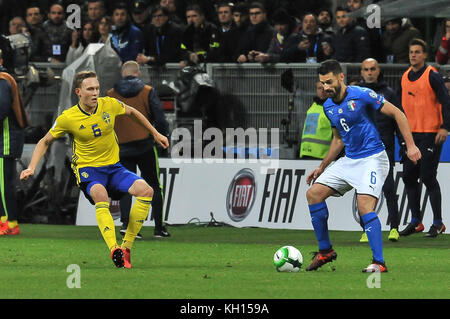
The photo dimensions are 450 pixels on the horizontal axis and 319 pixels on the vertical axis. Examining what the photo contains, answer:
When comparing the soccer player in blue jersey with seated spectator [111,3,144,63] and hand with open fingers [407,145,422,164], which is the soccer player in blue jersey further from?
seated spectator [111,3,144,63]

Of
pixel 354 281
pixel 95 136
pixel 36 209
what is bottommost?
pixel 36 209

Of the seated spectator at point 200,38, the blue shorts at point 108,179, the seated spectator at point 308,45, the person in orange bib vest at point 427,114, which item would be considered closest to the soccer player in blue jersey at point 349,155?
the blue shorts at point 108,179

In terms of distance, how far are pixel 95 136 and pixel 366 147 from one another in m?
2.90

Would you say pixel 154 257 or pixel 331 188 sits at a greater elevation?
pixel 331 188

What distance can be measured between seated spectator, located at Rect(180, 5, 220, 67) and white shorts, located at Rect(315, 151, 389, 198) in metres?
8.30

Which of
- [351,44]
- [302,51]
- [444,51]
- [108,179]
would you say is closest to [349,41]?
[351,44]

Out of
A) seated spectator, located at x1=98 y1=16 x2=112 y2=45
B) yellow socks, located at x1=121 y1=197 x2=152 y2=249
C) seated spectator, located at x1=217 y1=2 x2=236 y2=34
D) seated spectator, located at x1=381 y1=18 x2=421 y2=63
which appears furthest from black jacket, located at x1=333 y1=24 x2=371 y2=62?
yellow socks, located at x1=121 y1=197 x2=152 y2=249

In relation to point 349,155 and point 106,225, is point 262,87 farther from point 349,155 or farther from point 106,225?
point 106,225

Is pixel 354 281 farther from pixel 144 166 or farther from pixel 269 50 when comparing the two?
pixel 269 50

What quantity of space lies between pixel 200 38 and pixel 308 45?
2.03 m

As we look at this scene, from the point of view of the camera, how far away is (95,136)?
12711 mm

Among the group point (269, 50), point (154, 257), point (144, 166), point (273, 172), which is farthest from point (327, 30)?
point (154, 257)

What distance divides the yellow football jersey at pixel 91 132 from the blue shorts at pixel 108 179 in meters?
0.07

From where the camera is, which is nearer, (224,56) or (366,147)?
(366,147)
